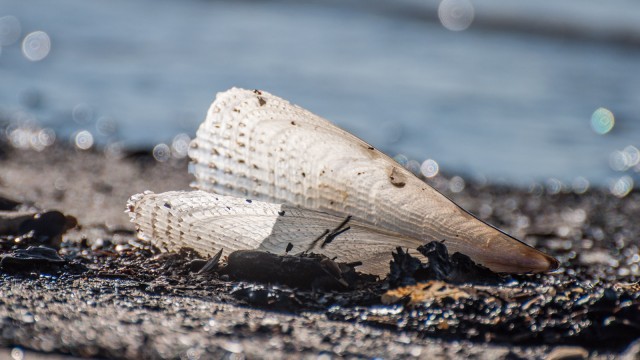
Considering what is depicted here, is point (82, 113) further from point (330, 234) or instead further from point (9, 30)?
point (330, 234)

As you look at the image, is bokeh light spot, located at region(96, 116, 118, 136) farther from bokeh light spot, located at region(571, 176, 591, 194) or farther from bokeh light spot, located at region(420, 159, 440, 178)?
bokeh light spot, located at region(571, 176, 591, 194)

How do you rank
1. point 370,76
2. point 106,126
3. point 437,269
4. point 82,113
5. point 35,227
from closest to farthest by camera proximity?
1. point 437,269
2. point 35,227
3. point 106,126
4. point 82,113
5. point 370,76

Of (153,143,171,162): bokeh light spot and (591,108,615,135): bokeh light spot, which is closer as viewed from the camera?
(153,143,171,162): bokeh light spot

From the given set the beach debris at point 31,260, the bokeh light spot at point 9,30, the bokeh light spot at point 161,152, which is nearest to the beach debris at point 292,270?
the beach debris at point 31,260

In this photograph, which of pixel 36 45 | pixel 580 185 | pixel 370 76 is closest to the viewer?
pixel 580 185

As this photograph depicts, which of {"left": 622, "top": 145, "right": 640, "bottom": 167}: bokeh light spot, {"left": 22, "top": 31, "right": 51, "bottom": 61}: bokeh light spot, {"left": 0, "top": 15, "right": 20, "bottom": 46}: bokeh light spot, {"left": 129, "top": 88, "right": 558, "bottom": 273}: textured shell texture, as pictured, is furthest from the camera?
{"left": 0, "top": 15, "right": 20, "bottom": 46}: bokeh light spot

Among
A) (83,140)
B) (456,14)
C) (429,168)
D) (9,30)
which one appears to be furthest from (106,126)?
(456,14)

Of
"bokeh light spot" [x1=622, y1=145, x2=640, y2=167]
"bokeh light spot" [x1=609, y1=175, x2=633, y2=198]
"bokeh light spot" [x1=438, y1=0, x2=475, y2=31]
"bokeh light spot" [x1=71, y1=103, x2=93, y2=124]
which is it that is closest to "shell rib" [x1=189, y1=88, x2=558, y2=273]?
"bokeh light spot" [x1=609, y1=175, x2=633, y2=198]

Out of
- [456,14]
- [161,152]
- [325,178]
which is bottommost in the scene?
[161,152]

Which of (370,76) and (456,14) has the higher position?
(456,14)
